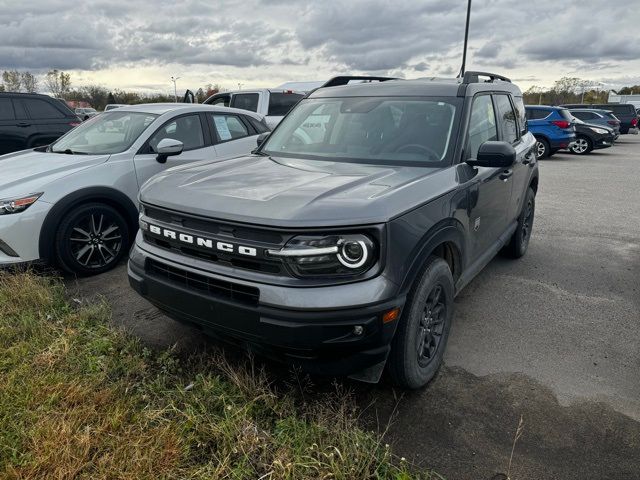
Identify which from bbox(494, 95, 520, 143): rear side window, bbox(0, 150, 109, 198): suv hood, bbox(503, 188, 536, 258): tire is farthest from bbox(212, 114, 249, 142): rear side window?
bbox(503, 188, 536, 258): tire

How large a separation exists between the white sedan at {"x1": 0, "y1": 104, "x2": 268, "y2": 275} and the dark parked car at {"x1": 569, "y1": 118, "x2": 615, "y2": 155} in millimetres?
15484

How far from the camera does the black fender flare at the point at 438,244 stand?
2.45 meters

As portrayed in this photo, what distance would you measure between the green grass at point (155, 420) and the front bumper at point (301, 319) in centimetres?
31

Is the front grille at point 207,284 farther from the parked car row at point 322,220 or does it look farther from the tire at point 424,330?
the tire at point 424,330

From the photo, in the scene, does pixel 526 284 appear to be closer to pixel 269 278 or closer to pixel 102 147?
pixel 269 278

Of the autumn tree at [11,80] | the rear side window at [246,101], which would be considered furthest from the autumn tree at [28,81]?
the rear side window at [246,101]

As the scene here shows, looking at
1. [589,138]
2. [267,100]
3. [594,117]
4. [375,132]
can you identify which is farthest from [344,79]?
[594,117]

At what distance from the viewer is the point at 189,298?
8.32ft

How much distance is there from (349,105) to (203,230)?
183 centimetres

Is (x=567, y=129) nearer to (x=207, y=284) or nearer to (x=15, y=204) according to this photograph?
(x=15, y=204)

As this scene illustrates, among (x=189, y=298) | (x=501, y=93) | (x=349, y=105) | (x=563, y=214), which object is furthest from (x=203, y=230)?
(x=563, y=214)

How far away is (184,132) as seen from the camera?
18.4 feet

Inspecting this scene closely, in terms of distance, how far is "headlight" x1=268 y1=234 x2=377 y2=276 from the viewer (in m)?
2.26

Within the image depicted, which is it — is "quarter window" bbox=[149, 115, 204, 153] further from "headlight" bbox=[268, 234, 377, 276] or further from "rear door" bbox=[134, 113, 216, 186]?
"headlight" bbox=[268, 234, 377, 276]
